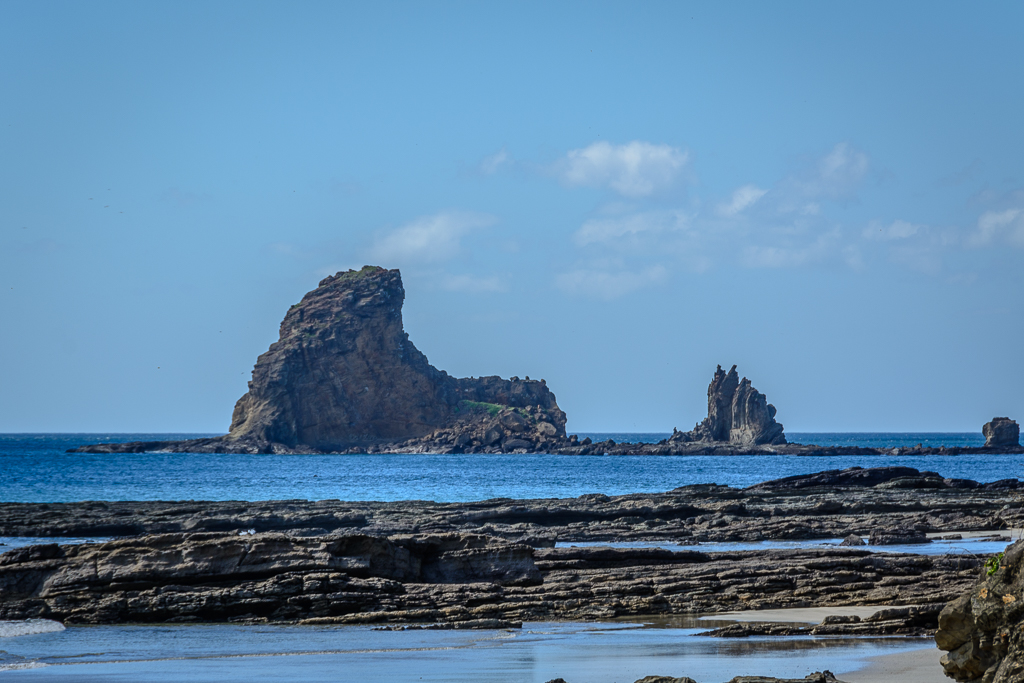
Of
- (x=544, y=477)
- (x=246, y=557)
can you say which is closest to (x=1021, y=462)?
(x=544, y=477)

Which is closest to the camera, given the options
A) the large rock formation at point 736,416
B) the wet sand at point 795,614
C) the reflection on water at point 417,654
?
the reflection on water at point 417,654

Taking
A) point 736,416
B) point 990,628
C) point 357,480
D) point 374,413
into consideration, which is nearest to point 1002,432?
point 736,416

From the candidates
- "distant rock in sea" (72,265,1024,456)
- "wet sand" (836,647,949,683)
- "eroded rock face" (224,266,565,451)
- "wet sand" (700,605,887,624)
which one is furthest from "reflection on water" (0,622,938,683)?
"eroded rock face" (224,266,565,451)

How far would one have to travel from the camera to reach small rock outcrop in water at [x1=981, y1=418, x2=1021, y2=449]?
17375cm

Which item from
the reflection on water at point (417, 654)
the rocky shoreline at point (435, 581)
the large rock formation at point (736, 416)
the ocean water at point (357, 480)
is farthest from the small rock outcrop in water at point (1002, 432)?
the reflection on water at point (417, 654)

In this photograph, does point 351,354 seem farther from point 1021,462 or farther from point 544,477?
point 1021,462

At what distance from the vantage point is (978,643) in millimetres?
8594

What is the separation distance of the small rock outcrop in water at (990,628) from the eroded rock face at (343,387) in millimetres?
182428

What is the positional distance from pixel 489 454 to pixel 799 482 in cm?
11686

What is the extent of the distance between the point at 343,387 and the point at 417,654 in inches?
7102

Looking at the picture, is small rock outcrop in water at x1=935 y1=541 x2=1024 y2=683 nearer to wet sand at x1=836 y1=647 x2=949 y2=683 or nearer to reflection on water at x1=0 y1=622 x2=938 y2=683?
A: wet sand at x1=836 y1=647 x2=949 y2=683

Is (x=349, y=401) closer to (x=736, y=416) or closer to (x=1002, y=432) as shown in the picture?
(x=736, y=416)

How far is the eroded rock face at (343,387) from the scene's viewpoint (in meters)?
188

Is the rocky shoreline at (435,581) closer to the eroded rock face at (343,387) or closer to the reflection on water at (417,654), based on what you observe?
the reflection on water at (417,654)
